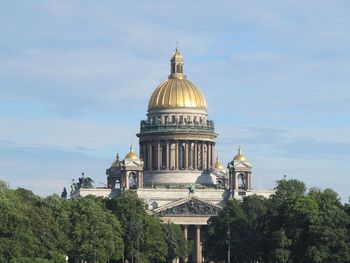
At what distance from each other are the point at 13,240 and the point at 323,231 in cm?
3795

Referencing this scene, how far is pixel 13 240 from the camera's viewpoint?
17712 cm

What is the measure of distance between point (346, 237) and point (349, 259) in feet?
10.5

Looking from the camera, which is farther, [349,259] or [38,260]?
Answer: [349,259]

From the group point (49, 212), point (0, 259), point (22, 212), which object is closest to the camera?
point (0, 259)

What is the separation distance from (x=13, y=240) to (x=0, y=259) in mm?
5061

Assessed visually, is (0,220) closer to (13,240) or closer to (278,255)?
(13,240)

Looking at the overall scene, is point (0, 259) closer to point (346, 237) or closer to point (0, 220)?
point (0, 220)

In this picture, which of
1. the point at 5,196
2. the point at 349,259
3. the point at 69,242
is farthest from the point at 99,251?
the point at 349,259

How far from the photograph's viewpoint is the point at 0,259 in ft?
566

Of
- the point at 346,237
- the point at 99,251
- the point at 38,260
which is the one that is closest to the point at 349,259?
the point at 346,237

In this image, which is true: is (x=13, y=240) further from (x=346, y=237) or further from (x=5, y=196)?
(x=346, y=237)

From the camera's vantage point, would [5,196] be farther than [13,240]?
Yes

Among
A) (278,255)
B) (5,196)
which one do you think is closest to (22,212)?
(5,196)

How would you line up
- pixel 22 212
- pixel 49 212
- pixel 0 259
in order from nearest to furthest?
pixel 0 259 < pixel 22 212 < pixel 49 212
